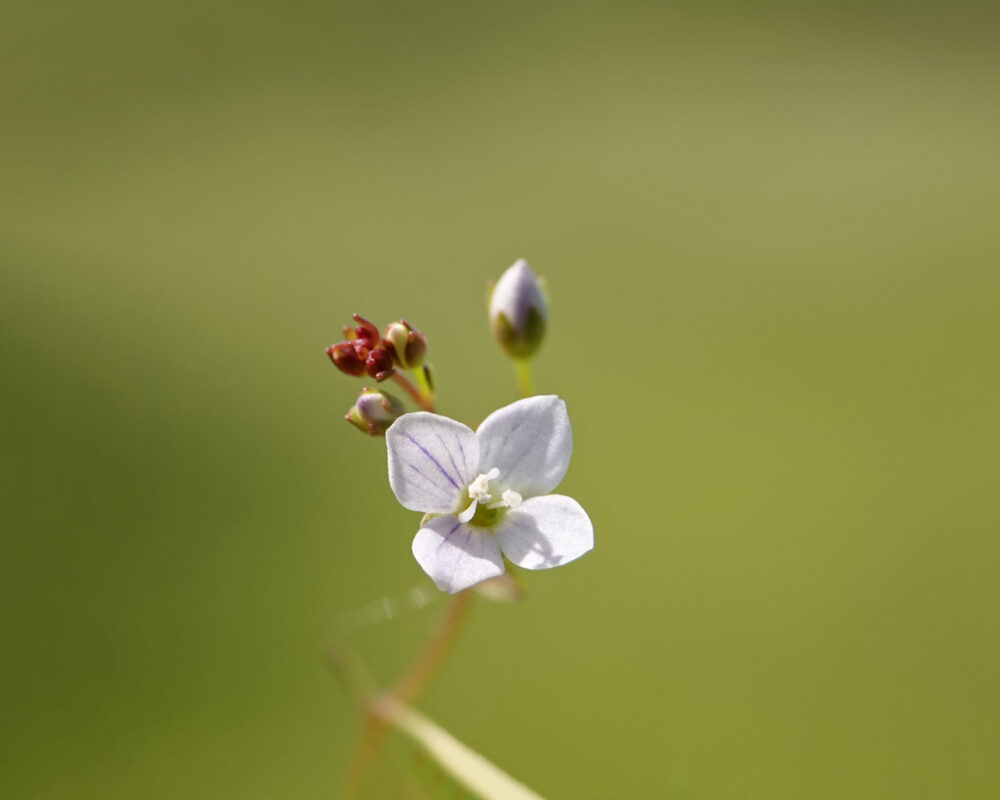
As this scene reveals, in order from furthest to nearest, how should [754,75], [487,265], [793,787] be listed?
[754,75]
[487,265]
[793,787]

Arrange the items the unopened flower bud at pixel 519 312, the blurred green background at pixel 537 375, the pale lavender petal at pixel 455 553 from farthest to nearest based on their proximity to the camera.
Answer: the blurred green background at pixel 537 375 → the unopened flower bud at pixel 519 312 → the pale lavender petal at pixel 455 553

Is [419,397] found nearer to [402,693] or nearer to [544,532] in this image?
[544,532]

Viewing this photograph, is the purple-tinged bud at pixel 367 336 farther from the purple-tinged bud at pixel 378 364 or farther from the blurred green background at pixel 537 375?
the blurred green background at pixel 537 375

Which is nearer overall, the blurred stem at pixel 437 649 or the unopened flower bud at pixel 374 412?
the unopened flower bud at pixel 374 412

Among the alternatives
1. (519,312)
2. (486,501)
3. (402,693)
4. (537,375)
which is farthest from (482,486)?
(537,375)

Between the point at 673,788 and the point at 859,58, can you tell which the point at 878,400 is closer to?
the point at 673,788

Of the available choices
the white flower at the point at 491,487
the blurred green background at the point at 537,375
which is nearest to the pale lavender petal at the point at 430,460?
the white flower at the point at 491,487

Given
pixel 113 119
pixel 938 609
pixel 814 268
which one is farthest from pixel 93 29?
pixel 938 609
